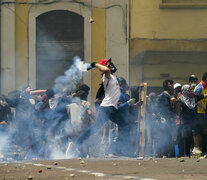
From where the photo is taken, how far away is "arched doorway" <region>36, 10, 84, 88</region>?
73.5 feet

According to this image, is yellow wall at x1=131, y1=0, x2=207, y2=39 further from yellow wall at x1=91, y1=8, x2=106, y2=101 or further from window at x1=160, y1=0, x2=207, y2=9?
yellow wall at x1=91, y1=8, x2=106, y2=101

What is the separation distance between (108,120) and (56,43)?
854 centimetres

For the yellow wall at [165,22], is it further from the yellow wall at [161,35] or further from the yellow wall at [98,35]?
the yellow wall at [98,35]

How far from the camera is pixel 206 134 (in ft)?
45.8

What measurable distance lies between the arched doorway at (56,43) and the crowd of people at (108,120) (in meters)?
6.78

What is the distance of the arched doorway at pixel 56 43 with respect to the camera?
22391mm

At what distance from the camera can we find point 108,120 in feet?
46.9

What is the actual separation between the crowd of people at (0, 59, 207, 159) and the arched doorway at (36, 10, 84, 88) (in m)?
6.78

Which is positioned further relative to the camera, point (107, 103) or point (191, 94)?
point (191, 94)

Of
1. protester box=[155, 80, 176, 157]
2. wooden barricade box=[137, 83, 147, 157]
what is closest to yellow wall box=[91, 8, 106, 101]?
protester box=[155, 80, 176, 157]

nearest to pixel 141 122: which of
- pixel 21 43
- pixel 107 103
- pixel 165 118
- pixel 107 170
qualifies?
pixel 107 103

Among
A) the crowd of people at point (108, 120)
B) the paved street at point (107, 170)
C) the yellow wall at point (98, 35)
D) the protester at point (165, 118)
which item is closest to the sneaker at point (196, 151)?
the crowd of people at point (108, 120)

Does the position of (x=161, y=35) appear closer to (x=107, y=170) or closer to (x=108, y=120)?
(x=108, y=120)

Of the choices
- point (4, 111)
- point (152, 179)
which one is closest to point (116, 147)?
point (4, 111)
